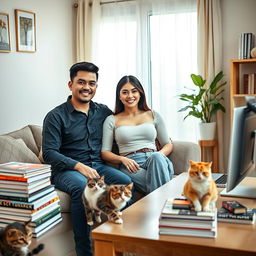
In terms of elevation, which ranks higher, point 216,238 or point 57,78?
point 57,78

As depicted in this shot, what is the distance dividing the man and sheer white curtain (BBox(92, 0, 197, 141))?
1655 mm

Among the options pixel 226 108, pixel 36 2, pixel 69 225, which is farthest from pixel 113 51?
pixel 69 225

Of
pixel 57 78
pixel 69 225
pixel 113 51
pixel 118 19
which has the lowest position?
pixel 69 225

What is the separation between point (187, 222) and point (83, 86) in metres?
1.74

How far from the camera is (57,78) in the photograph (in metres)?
4.79

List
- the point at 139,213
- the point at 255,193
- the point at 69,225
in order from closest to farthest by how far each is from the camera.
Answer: the point at 139,213, the point at 255,193, the point at 69,225

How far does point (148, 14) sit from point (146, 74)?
670 mm

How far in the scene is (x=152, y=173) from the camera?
2.82 m

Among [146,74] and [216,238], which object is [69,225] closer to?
[216,238]

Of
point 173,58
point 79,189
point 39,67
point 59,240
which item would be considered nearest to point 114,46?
point 173,58

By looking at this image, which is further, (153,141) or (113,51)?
(113,51)

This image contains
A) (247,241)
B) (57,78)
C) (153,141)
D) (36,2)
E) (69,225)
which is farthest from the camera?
(57,78)

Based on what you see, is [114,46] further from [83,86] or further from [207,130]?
[83,86]

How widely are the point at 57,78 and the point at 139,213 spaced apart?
322 cm
